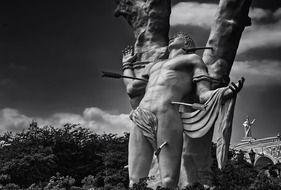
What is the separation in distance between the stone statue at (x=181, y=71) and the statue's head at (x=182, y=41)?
0.30 m

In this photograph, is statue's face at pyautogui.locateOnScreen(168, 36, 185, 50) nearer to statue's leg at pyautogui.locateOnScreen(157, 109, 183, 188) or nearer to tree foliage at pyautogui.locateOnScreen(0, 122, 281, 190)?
statue's leg at pyautogui.locateOnScreen(157, 109, 183, 188)

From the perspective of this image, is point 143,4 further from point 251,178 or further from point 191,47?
point 251,178

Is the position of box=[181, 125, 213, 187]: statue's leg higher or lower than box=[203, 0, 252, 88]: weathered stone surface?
lower

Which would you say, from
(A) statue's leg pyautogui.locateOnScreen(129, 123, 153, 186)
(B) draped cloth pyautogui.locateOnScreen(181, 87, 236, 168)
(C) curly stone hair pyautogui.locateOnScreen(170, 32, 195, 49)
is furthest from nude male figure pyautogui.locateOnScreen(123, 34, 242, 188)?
(C) curly stone hair pyautogui.locateOnScreen(170, 32, 195, 49)

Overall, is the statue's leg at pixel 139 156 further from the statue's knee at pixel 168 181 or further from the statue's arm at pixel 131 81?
the statue's arm at pixel 131 81

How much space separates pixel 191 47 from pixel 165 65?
2.68 feet

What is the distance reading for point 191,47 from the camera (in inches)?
397

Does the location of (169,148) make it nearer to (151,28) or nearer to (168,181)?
(168,181)

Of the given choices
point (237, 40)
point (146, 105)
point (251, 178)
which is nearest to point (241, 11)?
point (237, 40)

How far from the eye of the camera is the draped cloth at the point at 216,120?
9.04 m

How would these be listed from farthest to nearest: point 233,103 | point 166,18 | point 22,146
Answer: point 22,146 < point 166,18 < point 233,103

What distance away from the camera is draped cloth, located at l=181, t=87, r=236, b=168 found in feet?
29.7

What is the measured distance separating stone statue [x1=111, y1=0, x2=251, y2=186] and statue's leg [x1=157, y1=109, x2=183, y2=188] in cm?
2

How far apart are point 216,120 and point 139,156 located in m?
1.64
